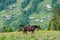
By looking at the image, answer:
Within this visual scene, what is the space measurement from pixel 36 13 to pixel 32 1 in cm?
736

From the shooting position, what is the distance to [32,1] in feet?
370

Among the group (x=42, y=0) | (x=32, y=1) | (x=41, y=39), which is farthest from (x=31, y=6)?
(x=41, y=39)

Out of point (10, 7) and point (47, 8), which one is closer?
point (47, 8)

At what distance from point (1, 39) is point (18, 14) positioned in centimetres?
10157

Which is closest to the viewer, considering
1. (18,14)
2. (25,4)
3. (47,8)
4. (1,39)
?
(1,39)

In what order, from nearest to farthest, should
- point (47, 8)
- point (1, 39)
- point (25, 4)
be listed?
point (1, 39), point (47, 8), point (25, 4)

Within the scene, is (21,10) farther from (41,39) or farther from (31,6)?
(41,39)

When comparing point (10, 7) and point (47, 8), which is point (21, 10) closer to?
point (10, 7)

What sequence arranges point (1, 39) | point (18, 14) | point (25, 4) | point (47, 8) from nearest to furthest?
1. point (1, 39)
2. point (47, 8)
3. point (18, 14)
4. point (25, 4)

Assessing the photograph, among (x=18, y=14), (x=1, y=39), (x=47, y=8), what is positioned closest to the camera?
(x=1, y=39)

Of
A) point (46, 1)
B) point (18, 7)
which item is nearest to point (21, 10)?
point (18, 7)

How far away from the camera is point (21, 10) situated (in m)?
113

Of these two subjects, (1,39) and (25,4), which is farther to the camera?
(25,4)

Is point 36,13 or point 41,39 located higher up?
point 41,39
